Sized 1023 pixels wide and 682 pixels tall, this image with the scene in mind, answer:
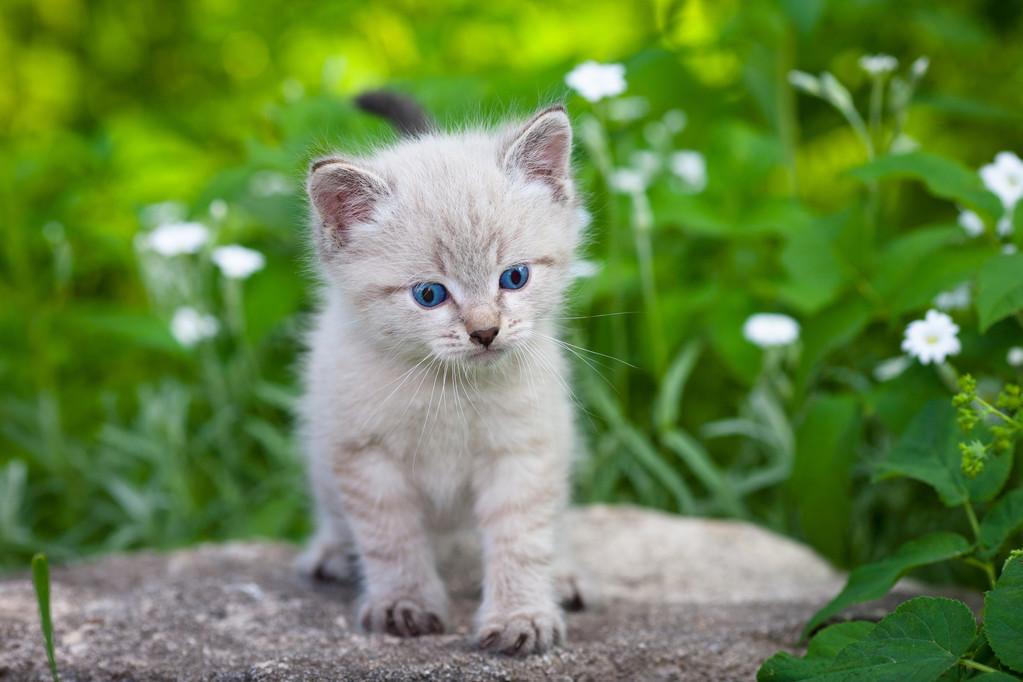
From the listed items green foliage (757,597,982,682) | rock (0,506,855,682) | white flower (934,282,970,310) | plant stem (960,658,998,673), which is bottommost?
rock (0,506,855,682)

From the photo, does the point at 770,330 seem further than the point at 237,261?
No

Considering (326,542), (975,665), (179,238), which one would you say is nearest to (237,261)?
(179,238)

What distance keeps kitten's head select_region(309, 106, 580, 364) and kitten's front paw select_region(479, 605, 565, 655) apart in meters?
0.64

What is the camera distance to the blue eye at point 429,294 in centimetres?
256

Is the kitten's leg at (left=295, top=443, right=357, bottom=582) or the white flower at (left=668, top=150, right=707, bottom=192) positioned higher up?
the white flower at (left=668, top=150, right=707, bottom=192)

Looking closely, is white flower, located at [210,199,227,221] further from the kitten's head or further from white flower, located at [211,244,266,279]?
the kitten's head

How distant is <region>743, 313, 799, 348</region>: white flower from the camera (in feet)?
11.6

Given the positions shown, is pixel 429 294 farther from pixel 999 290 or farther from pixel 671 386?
pixel 671 386

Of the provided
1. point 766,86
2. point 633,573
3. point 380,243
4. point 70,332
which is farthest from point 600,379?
point 70,332

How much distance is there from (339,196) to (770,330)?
1.60 meters

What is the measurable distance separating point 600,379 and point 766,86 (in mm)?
1378

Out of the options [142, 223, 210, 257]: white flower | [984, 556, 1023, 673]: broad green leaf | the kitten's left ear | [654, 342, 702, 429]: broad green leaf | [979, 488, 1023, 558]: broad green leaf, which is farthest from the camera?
[142, 223, 210, 257]: white flower

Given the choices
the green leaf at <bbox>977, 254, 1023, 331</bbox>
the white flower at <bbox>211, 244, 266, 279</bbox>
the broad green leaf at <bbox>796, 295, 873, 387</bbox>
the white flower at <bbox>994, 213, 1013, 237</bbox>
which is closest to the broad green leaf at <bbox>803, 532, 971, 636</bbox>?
the green leaf at <bbox>977, 254, 1023, 331</bbox>

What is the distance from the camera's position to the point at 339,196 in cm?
269
